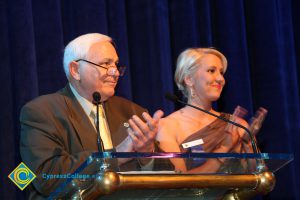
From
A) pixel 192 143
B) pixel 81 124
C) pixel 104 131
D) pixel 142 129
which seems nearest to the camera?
pixel 142 129

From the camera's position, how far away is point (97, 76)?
2611mm

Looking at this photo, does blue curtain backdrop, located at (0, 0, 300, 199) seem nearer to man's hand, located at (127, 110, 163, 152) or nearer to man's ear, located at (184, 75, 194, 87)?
man's ear, located at (184, 75, 194, 87)

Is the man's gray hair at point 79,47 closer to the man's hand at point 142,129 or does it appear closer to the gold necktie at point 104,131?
the gold necktie at point 104,131

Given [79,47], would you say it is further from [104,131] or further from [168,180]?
[168,180]

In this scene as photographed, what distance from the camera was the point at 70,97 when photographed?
8.35 ft

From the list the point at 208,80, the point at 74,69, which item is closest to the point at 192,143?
the point at 208,80

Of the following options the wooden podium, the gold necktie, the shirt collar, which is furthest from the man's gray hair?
the wooden podium

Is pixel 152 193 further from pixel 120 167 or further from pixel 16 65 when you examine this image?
pixel 16 65

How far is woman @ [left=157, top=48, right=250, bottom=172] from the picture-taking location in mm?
2855

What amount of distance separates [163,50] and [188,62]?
0.15 metres

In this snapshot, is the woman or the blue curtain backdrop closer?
the blue curtain backdrop

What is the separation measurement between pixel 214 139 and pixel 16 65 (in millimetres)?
1006

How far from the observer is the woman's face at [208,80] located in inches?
118

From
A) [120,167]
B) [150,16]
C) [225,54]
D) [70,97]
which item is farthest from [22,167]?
[225,54]
